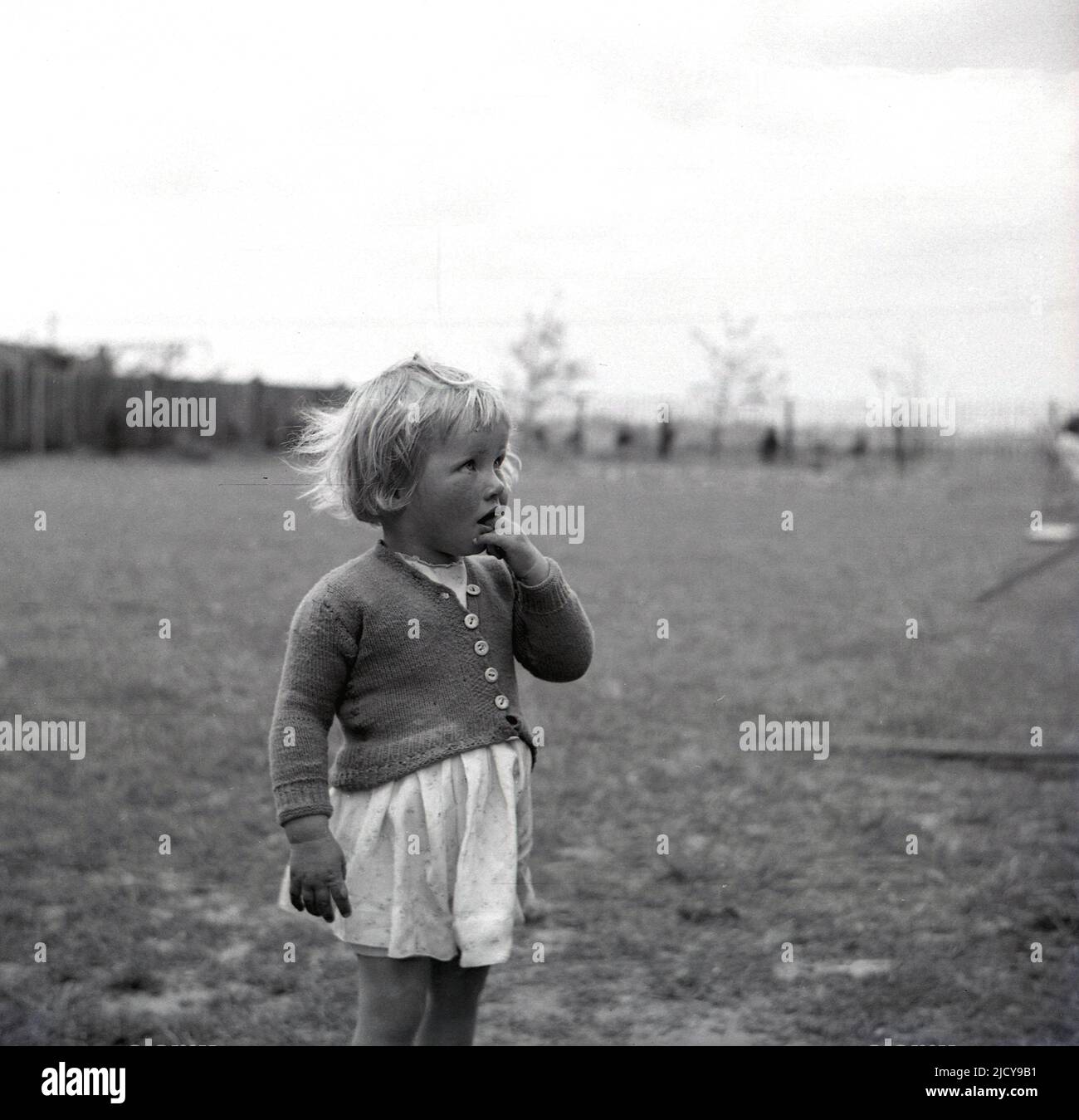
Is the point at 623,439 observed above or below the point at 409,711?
above

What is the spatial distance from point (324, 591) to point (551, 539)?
9154 millimetres

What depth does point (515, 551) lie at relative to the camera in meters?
1.94

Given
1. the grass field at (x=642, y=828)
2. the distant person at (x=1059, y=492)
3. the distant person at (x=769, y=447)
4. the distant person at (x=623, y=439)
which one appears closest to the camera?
the grass field at (x=642, y=828)

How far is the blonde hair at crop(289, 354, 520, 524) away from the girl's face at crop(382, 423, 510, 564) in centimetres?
1

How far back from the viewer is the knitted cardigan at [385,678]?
1.90 metres

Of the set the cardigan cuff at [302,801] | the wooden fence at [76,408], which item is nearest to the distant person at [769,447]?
the wooden fence at [76,408]

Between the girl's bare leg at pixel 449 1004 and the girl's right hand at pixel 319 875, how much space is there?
0.25 m

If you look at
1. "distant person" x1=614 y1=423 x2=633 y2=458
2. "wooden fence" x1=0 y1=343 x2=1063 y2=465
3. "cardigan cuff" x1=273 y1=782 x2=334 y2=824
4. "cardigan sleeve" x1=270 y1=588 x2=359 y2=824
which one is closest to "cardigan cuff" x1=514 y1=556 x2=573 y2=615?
"cardigan sleeve" x1=270 y1=588 x2=359 y2=824

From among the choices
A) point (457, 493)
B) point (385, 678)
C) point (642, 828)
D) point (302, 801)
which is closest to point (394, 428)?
point (457, 493)

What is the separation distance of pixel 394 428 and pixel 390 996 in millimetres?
770

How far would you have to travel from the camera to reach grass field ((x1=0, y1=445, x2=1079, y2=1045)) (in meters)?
2.81

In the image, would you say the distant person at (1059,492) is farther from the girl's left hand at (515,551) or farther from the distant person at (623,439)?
the girl's left hand at (515,551)

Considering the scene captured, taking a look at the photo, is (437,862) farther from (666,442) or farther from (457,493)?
(666,442)
